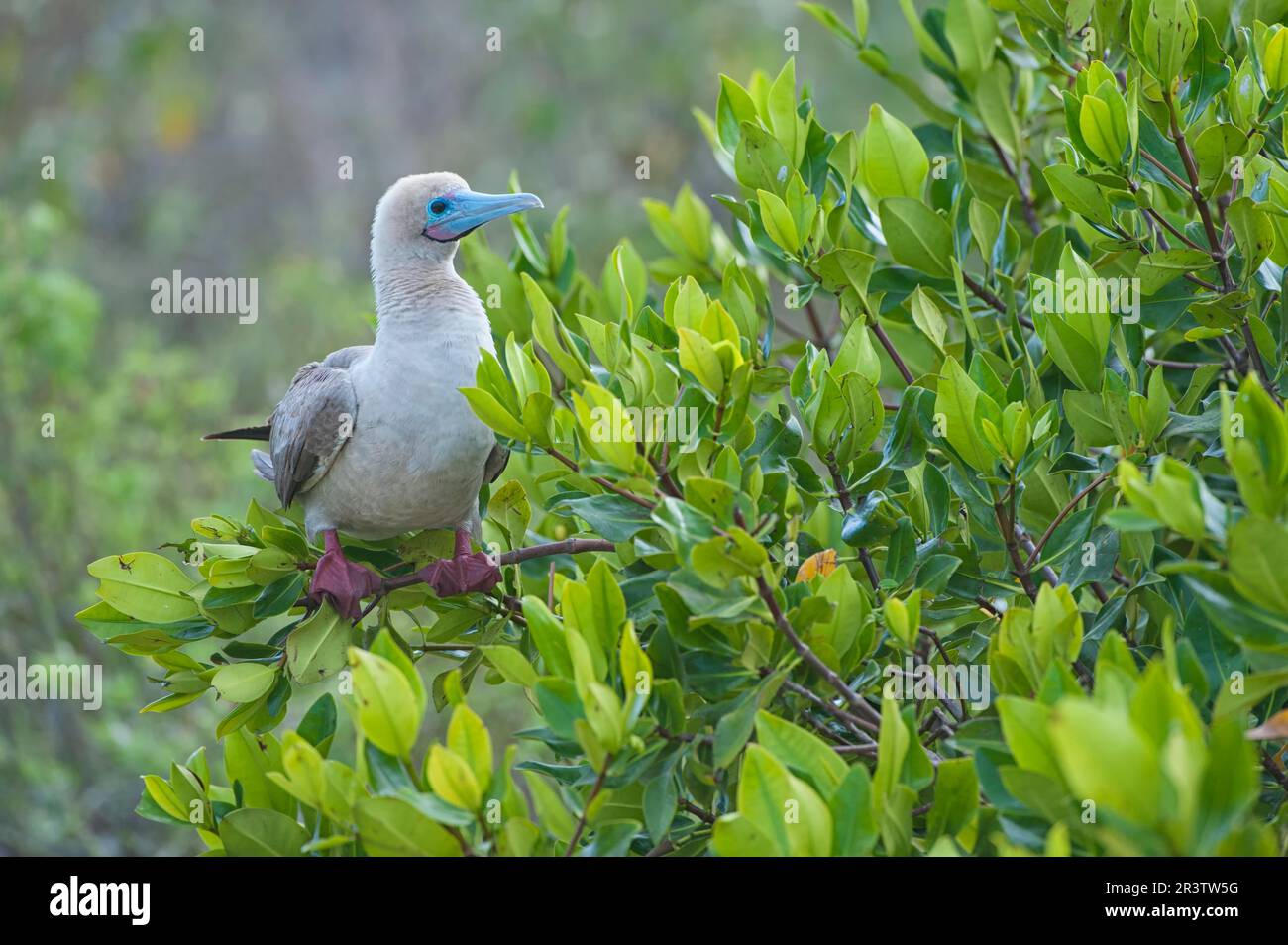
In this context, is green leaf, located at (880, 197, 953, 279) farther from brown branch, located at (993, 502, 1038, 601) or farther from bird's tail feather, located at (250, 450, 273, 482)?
bird's tail feather, located at (250, 450, 273, 482)

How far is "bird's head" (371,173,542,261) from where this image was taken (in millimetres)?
3152

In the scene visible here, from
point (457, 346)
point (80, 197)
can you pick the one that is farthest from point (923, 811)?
point (80, 197)

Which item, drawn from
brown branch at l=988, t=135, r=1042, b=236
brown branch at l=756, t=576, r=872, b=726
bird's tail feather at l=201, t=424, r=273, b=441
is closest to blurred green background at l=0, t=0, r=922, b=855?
bird's tail feather at l=201, t=424, r=273, b=441

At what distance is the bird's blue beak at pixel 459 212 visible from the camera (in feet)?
10.2

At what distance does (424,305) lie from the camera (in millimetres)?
2982

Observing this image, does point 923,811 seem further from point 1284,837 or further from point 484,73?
point 484,73

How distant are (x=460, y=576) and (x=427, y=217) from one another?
3.43ft

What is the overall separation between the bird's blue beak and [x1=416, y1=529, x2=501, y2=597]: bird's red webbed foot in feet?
3.05

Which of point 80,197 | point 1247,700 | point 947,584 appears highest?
point 80,197

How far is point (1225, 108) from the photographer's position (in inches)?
97.1

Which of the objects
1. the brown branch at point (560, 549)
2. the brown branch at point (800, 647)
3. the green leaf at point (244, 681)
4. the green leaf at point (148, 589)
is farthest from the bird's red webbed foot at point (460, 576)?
the brown branch at point (800, 647)

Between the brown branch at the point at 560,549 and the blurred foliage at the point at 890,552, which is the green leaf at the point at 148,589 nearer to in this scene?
the blurred foliage at the point at 890,552

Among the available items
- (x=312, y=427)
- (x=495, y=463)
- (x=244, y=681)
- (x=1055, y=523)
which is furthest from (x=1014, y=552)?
(x=312, y=427)
